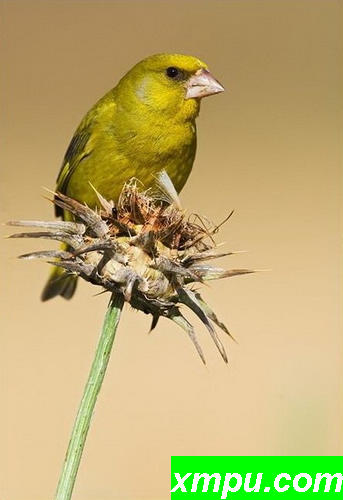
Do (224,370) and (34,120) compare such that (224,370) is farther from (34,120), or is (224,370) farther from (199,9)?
(199,9)

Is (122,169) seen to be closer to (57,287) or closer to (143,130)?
(143,130)

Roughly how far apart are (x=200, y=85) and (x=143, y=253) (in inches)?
48.9

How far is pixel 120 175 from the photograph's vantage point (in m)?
3.09

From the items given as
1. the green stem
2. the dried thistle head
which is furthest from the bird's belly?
the green stem

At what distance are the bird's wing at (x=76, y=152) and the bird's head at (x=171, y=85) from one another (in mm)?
178

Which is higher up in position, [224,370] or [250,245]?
[250,245]

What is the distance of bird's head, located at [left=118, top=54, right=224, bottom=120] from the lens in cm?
320

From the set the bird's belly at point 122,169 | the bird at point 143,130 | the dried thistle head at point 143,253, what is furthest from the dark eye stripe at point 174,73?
the dried thistle head at point 143,253

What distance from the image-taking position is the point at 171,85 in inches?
127

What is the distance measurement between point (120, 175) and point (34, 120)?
219 centimetres

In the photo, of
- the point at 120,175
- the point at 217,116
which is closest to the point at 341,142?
the point at 217,116

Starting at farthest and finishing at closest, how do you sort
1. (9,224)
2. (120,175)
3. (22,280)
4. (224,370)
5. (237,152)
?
(237,152) < (22,280) < (224,370) < (120,175) < (9,224)

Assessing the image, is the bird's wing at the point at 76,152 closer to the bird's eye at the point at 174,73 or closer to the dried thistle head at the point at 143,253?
the bird's eye at the point at 174,73

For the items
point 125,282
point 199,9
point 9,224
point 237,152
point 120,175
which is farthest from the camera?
point 199,9
